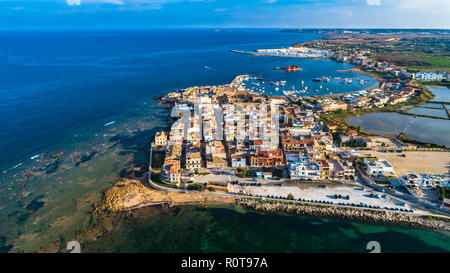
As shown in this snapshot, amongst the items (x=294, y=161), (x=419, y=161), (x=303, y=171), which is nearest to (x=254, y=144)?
(x=294, y=161)

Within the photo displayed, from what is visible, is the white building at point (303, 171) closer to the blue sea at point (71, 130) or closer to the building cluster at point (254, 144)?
the building cluster at point (254, 144)

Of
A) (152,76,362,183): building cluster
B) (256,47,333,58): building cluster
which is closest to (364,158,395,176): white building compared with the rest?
(152,76,362,183): building cluster

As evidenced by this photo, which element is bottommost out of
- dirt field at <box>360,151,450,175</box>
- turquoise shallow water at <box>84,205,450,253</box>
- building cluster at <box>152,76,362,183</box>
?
turquoise shallow water at <box>84,205,450,253</box>

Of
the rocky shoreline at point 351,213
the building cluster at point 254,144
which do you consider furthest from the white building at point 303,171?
the rocky shoreline at point 351,213

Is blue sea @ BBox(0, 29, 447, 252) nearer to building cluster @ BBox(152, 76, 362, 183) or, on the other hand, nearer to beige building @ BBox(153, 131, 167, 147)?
beige building @ BBox(153, 131, 167, 147)

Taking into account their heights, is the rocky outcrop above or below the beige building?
below

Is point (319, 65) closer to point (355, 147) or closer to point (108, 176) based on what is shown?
point (355, 147)
